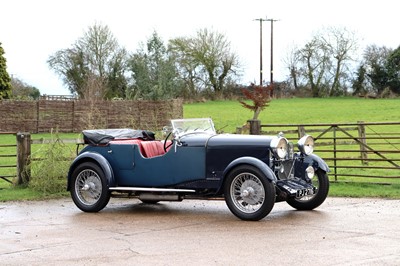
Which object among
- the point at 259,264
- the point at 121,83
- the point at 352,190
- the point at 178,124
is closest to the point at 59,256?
the point at 259,264

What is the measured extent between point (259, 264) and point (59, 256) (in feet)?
7.17

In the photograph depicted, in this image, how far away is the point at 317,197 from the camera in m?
10.9

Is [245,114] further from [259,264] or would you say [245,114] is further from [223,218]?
[259,264]

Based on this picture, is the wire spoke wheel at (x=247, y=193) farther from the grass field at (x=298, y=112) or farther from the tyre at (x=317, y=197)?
the grass field at (x=298, y=112)

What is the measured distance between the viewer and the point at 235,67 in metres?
57.6

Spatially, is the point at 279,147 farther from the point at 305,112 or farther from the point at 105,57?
the point at 105,57

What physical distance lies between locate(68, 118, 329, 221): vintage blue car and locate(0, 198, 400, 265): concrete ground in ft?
0.98

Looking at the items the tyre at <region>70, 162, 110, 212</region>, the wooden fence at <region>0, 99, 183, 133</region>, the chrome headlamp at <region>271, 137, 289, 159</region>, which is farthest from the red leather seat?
the wooden fence at <region>0, 99, 183, 133</region>

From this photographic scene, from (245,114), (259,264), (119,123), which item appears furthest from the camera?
(245,114)

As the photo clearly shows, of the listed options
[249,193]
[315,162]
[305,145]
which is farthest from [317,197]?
[249,193]

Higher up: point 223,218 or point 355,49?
point 355,49

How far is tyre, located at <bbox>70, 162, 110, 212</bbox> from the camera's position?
36.6 feet

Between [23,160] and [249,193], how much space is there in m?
5.96

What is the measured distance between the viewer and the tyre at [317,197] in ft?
35.7
